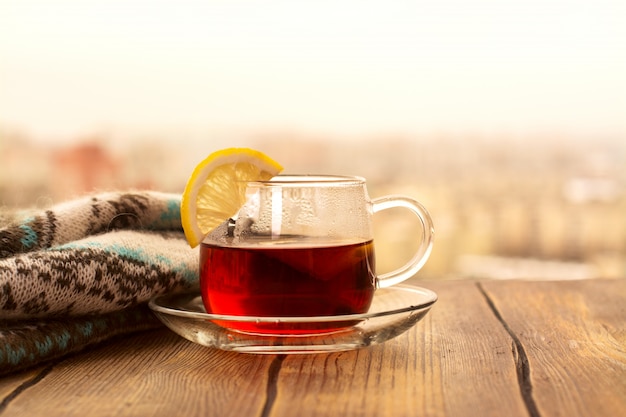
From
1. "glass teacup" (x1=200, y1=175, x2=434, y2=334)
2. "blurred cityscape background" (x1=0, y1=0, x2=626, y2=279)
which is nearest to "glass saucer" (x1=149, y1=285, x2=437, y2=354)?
"glass teacup" (x1=200, y1=175, x2=434, y2=334)

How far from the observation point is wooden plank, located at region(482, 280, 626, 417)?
0.53 metres

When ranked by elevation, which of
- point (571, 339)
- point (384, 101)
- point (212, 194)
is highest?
point (384, 101)

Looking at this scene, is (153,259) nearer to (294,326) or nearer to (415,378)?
(294,326)

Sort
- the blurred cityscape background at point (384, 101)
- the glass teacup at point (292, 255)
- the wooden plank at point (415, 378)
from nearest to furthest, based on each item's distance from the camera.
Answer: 1. the wooden plank at point (415, 378)
2. the glass teacup at point (292, 255)
3. the blurred cityscape background at point (384, 101)

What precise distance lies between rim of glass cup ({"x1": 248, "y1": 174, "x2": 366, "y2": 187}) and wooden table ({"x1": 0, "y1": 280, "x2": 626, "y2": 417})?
0.49 ft

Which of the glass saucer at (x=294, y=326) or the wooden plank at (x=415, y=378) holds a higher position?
the glass saucer at (x=294, y=326)

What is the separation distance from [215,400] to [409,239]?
8.04ft

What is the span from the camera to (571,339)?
0.70 meters

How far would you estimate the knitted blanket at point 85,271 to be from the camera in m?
0.60

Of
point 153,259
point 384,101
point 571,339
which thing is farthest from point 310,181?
point 384,101

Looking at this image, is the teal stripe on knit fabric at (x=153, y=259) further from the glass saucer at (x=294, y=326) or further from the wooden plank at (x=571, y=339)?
the wooden plank at (x=571, y=339)

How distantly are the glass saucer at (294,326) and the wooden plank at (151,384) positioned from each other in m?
0.02

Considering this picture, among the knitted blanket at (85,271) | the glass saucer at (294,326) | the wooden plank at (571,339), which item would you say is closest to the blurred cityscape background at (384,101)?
the wooden plank at (571,339)

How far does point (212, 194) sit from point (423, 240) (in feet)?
0.69
